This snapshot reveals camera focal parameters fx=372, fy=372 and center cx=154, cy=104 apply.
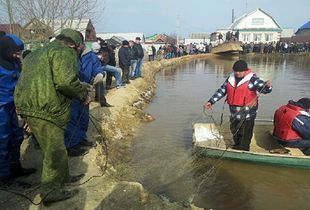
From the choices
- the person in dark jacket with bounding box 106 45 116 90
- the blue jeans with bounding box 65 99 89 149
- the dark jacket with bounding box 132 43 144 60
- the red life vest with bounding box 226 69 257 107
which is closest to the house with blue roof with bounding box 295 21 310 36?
the dark jacket with bounding box 132 43 144 60

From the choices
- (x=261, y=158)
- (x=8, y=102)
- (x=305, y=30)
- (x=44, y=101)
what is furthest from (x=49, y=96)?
(x=305, y=30)

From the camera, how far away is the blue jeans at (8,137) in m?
5.04

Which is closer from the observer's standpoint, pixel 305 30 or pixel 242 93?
pixel 242 93

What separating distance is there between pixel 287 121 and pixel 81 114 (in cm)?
405

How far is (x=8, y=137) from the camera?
16.9 feet

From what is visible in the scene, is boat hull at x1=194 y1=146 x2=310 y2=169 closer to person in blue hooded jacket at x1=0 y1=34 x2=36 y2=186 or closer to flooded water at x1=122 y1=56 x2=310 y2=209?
flooded water at x1=122 y1=56 x2=310 y2=209

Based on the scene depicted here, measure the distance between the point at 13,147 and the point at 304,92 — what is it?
50.1ft

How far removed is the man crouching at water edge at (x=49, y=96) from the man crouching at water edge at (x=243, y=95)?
3.50 meters

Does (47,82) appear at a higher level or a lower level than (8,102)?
higher

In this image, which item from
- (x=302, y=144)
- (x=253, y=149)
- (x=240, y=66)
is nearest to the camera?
(x=240, y=66)

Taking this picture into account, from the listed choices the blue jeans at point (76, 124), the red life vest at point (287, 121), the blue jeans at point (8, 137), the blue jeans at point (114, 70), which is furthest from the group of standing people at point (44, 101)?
the blue jeans at point (114, 70)

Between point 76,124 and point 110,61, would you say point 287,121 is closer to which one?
point 76,124

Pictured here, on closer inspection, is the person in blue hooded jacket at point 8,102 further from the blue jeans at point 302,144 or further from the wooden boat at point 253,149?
the blue jeans at point 302,144

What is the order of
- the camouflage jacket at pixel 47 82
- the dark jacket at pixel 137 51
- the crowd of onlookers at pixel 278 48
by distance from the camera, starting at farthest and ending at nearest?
the crowd of onlookers at pixel 278 48, the dark jacket at pixel 137 51, the camouflage jacket at pixel 47 82
